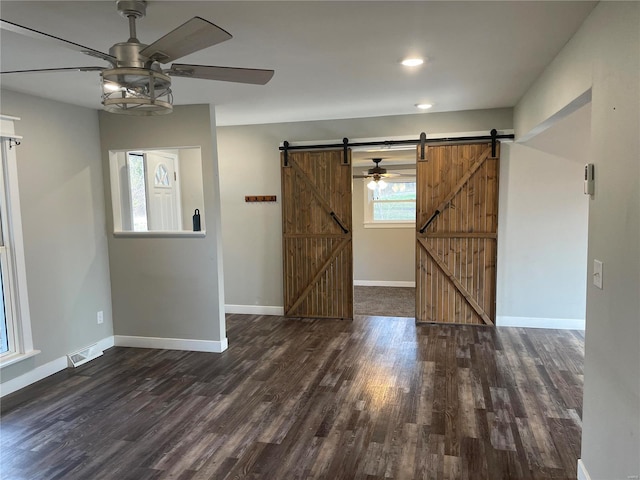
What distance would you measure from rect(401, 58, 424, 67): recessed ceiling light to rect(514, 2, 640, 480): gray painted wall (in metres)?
0.91

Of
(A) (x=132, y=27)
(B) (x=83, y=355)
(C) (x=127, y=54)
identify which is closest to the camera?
(C) (x=127, y=54)

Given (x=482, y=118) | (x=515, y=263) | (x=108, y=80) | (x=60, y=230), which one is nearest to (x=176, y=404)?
(x=60, y=230)

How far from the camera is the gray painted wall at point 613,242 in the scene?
1.61 metres

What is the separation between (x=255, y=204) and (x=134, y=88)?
3.59 metres

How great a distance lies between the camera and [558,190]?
455 cm

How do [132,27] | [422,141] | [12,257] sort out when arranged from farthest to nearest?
1. [422,141]
2. [12,257]
3. [132,27]

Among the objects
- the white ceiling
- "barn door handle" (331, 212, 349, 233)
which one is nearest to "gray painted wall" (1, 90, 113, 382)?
the white ceiling

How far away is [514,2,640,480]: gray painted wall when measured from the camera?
1.61m

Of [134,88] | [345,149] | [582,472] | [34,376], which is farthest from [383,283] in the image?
[134,88]

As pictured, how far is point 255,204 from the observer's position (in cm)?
542

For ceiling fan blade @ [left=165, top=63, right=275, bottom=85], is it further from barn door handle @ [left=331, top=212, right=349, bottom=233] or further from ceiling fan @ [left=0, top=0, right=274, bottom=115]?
barn door handle @ [left=331, top=212, right=349, bottom=233]

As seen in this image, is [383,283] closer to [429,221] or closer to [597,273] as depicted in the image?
→ [429,221]

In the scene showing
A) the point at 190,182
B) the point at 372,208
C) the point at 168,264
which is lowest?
the point at 168,264

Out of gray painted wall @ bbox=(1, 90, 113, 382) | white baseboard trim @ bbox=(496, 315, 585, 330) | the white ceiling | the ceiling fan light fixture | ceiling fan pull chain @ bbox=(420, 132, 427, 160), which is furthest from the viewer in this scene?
ceiling fan pull chain @ bbox=(420, 132, 427, 160)
